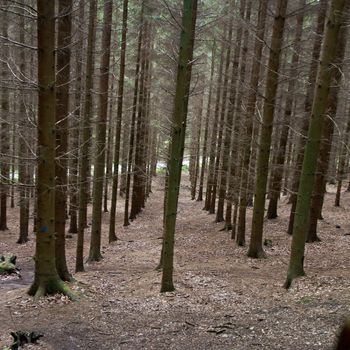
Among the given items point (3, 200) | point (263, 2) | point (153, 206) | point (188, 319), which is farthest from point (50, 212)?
point (153, 206)

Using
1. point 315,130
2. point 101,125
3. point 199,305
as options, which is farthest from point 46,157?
point 101,125

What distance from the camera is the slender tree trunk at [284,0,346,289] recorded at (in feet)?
27.8

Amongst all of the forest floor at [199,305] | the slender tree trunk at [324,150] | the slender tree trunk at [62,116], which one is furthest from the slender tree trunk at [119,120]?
the slender tree trunk at [324,150]

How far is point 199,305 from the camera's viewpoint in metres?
8.82

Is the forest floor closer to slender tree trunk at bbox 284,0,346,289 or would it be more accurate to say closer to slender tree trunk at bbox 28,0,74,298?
slender tree trunk at bbox 28,0,74,298

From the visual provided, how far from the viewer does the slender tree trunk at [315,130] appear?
27.8 ft

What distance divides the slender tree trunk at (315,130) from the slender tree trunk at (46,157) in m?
5.44

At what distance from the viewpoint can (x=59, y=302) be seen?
8398 mm

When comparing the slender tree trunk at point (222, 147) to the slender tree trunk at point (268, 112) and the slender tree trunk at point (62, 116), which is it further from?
the slender tree trunk at point (62, 116)

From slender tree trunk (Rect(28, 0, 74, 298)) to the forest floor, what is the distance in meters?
0.48

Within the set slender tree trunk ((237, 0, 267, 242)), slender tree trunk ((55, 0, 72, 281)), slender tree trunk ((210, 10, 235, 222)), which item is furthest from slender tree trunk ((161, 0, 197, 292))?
slender tree trunk ((210, 10, 235, 222))

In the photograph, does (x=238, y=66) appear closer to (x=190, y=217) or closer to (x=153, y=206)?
(x=190, y=217)

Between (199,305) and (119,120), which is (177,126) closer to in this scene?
(199,305)

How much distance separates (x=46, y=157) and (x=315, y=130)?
5996 millimetres
